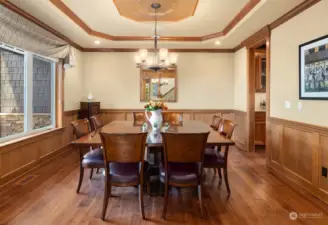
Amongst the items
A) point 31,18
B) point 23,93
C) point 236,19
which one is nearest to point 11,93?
point 23,93

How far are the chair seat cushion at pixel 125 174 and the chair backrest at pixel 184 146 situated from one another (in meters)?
0.37

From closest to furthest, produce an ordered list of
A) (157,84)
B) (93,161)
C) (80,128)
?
(93,161) → (80,128) → (157,84)

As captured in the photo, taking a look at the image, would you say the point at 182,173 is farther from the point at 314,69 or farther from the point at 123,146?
the point at 314,69

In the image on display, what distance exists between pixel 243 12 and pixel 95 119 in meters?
2.80

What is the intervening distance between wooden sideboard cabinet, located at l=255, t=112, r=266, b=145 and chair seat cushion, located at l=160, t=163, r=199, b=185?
3.41 metres

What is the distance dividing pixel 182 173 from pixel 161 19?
2827 millimetres

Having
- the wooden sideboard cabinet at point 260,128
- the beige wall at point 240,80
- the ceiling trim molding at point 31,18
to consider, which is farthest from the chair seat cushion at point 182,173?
the wooden sideboard cabinet at point 260,128

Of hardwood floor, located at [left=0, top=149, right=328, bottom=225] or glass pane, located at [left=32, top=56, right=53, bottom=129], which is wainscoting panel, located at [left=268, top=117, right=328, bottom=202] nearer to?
hardwood floor, located at [left=0, top=149, right=328, bottom=225]

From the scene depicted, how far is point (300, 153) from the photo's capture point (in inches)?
129

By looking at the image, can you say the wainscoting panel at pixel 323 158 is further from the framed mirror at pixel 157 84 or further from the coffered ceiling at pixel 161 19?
the framed mirror at pixel 157 84

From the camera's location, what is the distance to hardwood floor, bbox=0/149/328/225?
2.39 metres

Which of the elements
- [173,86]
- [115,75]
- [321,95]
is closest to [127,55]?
[115,75]

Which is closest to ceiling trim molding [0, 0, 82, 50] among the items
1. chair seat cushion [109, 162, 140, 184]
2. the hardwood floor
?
the hardwood floor

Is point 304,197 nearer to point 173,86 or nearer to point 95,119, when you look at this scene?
point 95,119
